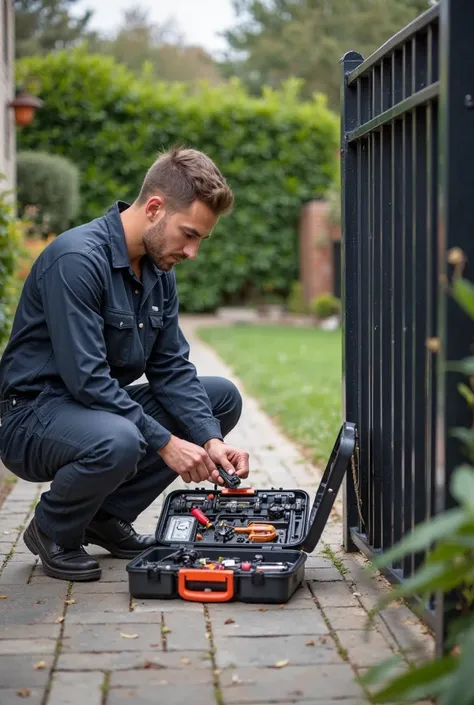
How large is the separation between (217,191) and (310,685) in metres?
1.69

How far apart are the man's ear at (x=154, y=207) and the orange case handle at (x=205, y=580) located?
3.99ft

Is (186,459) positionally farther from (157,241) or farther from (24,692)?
(24,692)

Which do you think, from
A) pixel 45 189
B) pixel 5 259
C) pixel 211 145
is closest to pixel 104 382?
pixel 5 259

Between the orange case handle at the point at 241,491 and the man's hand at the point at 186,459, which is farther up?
the man's hand at the point at 186,459

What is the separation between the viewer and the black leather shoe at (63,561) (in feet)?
10.6

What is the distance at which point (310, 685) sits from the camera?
7.57 ft

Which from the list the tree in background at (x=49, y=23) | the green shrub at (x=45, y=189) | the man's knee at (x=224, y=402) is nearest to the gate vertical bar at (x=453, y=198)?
the man's knee at (x=224, y=402)

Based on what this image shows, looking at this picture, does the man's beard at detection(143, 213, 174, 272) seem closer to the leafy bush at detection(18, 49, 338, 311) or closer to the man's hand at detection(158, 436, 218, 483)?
the man's hand at detection(158, 436, 218, 483)

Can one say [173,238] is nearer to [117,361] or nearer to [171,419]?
[117,361]

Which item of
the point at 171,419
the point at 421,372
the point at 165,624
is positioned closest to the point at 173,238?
the point at 171,419

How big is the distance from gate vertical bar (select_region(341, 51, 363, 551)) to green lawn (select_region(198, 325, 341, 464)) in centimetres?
179

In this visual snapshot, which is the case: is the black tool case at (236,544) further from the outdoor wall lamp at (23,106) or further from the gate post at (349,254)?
the outdoor wall lamp at (23,106)

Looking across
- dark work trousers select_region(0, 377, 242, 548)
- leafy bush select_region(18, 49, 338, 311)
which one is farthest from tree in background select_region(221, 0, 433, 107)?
dark work trousers select_region(0, 377, 242, 548)

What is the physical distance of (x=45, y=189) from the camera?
13828 mm
